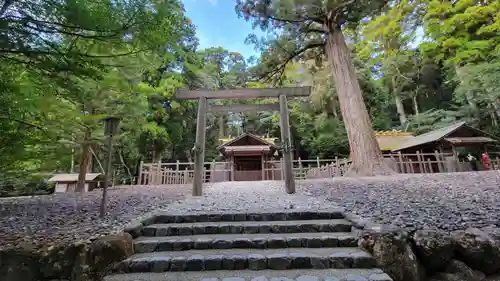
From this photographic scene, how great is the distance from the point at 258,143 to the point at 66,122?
11391 millimetres

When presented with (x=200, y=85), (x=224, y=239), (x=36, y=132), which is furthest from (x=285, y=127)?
(x=200, y=85)

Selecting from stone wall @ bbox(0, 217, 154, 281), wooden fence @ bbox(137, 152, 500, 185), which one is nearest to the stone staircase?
stone wall @ bbox(0, 217, 154, 281)

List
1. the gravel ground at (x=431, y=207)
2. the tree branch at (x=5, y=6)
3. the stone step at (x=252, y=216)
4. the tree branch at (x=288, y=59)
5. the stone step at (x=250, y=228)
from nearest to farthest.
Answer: the tree branch at (x=5, y=6)
the gravel ground at (x=431, y=207)
the stone step at (x=250, y=228)
the stone step at (x=252, y=216)
the tree branch at (x=288, y=59)

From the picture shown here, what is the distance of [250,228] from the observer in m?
2.77

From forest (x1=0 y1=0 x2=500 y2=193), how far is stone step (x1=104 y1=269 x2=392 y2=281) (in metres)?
2.21

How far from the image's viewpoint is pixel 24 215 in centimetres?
401

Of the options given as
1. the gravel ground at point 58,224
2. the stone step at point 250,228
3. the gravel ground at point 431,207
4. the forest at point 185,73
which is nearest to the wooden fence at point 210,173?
the forest at point 185,73

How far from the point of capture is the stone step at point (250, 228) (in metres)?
2.74

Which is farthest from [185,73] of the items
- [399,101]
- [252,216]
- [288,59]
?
[399,101]

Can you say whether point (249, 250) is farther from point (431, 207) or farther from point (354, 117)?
point (354, 117)

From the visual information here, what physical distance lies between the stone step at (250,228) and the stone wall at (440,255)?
0.66 meters

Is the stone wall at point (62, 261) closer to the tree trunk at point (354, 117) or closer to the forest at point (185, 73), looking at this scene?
the forest at point (185, 73)

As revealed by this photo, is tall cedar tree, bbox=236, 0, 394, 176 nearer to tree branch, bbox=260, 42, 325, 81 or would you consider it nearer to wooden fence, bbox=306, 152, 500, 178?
tree branch, bbox=260, 42, 325, 81

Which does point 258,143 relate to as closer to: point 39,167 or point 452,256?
point 39,167
